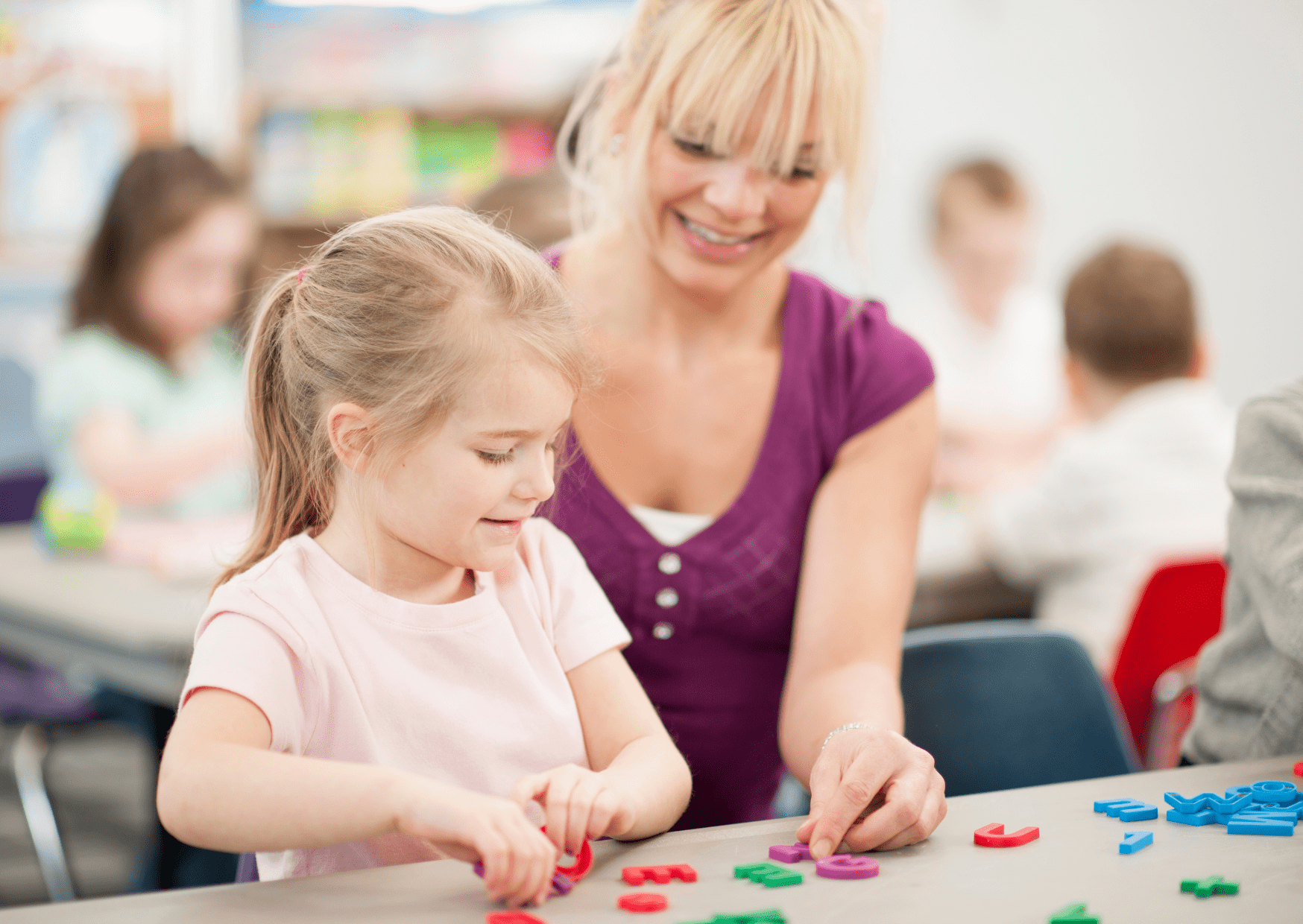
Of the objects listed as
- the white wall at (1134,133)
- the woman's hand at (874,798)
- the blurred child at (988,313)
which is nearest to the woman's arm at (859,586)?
the woman's hand at (874,798)

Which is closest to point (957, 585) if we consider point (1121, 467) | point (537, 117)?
point (1121, 467)

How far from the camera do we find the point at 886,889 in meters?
0.87

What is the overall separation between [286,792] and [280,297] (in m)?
0.41

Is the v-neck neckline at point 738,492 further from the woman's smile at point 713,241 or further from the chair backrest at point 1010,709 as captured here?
the chair backrest at point 1010,709

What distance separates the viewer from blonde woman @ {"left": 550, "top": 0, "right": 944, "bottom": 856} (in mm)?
1226

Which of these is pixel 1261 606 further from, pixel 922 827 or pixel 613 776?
pixel 613 776

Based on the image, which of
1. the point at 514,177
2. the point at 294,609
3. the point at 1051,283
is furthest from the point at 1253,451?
the point at 1051,283

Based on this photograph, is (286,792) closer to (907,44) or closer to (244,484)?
(244,484)

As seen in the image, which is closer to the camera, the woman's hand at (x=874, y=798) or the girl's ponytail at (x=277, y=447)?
the woman's hand at (x=874, y=798)

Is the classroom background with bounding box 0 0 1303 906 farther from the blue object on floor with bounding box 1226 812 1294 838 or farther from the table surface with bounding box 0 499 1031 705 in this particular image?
the blue object on floor with bounding box 1226 812 1294 838

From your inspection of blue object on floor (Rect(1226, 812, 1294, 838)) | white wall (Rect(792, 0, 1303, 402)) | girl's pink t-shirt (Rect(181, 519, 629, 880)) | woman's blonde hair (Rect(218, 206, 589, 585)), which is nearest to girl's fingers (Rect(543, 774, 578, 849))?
girl's pink t-shirt (Rect(181, 519, 629, 880))

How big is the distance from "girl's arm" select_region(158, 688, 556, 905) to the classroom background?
12.1ft

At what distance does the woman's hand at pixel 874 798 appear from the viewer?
94 cm

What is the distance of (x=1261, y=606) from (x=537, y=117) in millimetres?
3957
